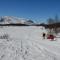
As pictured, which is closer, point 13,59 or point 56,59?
point 13,59

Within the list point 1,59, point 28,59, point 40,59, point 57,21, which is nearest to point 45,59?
point 40,59

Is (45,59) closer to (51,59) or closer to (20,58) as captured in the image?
(51,59)

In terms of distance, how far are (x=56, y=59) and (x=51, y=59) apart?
16.0 inches

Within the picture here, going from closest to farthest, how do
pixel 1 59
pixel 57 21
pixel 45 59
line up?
pixel 1 59, pixel 45 59, pixel 57 21

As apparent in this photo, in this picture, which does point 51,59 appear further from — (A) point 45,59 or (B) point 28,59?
(B) point 28,59

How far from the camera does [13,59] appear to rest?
35.9 feet

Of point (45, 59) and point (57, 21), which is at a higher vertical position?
point (57, 21)

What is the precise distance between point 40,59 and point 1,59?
2578 millimetres

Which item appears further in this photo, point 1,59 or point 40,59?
Answer: point 40,59

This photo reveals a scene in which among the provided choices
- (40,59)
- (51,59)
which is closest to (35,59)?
(40,59)

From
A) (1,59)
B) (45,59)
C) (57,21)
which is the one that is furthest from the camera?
(57,21)

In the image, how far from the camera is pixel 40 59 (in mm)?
11500

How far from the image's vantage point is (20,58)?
11.3 m

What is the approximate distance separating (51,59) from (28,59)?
1.57 meters
